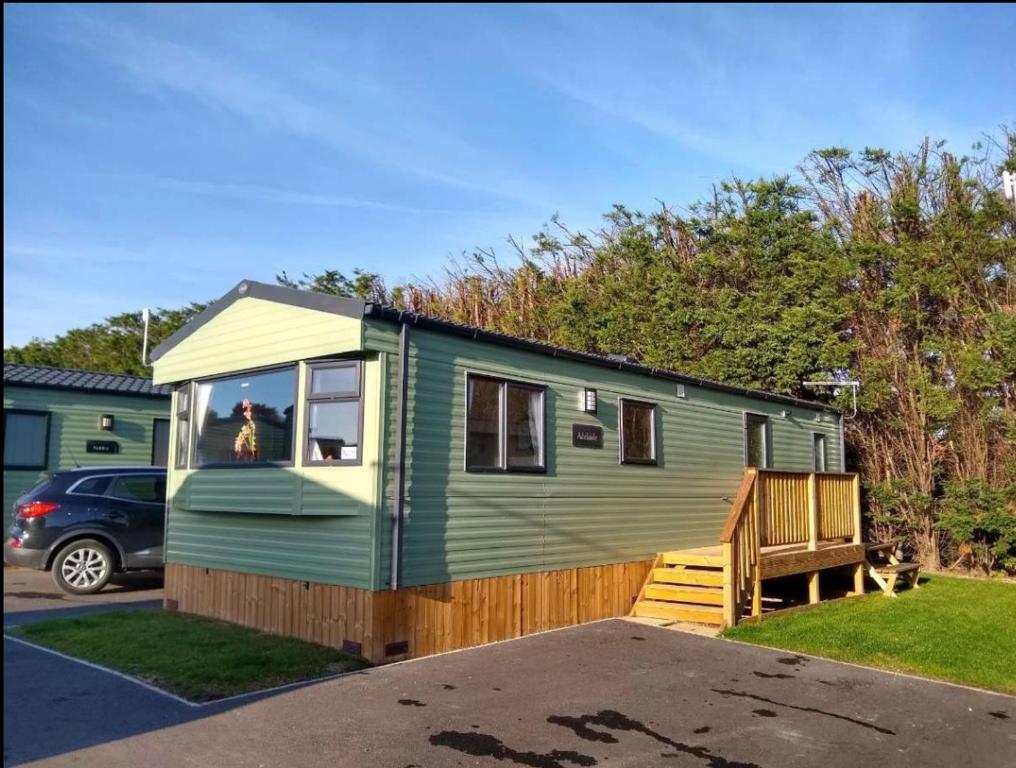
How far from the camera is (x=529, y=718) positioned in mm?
5941

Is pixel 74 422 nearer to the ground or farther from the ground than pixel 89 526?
farther from the ground

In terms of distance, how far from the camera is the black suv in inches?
427

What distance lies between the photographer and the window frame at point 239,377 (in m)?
8.10

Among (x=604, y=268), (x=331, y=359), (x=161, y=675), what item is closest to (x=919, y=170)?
(x=604, y=268)

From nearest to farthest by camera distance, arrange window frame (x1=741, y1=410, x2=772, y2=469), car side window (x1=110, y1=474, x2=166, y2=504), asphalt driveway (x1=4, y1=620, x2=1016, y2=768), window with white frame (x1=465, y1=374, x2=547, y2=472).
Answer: asphalt driveway (x1=4, y1=620, x2=1016, y2=768)
window with white frame (x1=465, y1=374, x2=547, y2=472)
car side window (x1=110, y1=474, x2=166, y2=504)
window frame (x1=741, y1=410, x2=772, y2=469)

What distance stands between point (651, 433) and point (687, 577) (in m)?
1.83

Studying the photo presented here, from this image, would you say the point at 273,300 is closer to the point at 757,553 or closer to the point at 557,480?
the point at 557,480

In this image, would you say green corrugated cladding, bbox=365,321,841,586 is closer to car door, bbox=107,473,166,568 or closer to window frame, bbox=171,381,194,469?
window frame, bbox=171,381,194,469

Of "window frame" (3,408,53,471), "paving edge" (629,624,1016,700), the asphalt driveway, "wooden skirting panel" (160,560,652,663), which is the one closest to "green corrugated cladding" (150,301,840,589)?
"wooden skirting panel" (160,560,652,663)

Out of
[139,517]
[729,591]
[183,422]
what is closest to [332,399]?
[183,422]

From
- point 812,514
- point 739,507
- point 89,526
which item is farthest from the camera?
point 89,526

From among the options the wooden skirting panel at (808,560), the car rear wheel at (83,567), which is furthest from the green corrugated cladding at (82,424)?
the wooden skirting panel at (808,560)

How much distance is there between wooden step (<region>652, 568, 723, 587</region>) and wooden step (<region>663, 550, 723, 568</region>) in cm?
10

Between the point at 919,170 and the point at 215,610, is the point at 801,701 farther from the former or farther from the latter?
the point at 919,170
